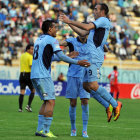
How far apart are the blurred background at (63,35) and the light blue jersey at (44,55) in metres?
17.9

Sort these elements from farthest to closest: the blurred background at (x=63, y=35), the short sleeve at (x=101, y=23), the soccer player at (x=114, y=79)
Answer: the blurred background at (x=63, y=35) → the soccer player at (x=114, y=79) → the short sleeve at (x=101, y=23)

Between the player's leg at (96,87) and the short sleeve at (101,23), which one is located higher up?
the short sleeve at (101,23)

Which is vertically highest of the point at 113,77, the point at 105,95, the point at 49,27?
the point at 49,27

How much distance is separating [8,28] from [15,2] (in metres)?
2.90

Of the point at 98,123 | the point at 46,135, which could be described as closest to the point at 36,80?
the point at 46,135

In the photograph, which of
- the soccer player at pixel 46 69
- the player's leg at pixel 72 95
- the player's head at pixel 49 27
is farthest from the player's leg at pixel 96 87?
the player's head at pixel 49 27

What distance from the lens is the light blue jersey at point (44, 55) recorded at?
32.2 feet

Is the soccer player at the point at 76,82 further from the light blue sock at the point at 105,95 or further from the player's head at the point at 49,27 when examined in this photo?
the player's head at the point at 49,27

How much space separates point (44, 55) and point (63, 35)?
2275 cm

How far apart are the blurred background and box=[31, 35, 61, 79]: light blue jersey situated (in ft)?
58.8

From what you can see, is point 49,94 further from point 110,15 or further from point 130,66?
point 110,15

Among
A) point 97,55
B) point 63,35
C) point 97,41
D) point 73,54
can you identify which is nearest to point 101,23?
point 97,41

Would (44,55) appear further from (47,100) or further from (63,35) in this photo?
(63,35)

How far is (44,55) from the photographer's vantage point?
984 centimetres
